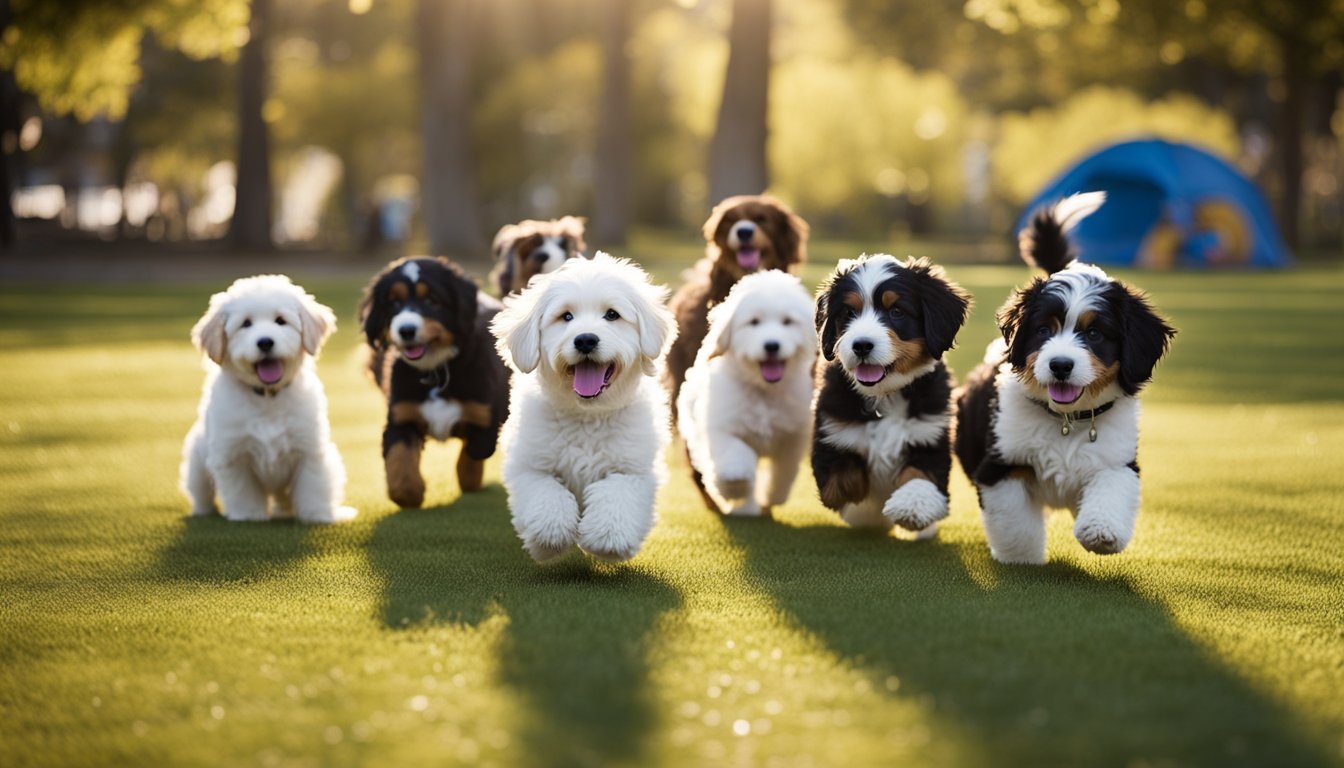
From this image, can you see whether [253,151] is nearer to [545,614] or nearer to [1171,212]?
[1171,212]

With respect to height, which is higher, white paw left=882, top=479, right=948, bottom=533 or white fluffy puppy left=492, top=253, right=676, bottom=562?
white fluffy puppy left=492, top=253, right=676, bottom=562

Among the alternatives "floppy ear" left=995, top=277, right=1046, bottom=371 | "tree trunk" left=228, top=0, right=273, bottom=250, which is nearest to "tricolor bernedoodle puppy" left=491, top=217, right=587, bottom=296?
"floppy ear" left=995, top=277, right=1046, bottom=371

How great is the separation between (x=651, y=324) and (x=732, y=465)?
4.55 ft

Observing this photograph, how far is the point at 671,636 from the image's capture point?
4805 mm

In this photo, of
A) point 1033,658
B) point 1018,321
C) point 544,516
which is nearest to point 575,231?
point 544,516

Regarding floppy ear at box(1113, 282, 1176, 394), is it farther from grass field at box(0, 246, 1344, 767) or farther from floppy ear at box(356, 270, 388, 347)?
floppy ear at box(356, 270, 388, 347)

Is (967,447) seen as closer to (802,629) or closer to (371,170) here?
(802,629)

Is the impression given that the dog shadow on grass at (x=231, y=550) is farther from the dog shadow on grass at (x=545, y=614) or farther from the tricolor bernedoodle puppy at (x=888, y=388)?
the tricolor bernedoodle puppy at (x=888, y=388)

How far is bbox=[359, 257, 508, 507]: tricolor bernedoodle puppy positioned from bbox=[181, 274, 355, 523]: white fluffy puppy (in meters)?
0.30

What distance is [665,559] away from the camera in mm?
6203

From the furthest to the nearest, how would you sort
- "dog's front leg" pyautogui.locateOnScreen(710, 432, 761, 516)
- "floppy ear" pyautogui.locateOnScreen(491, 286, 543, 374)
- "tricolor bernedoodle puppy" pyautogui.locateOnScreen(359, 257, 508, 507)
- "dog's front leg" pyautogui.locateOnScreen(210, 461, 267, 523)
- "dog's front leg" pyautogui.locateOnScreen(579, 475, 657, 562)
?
"tricolor bernedoodle puppy" pyautogui.locateOnScreen(359, 257, 508, 507), "dog's front leg" pyautogui.locateOnScreen(210, 461, 267, 523), "dog's front leg" pyautogui.locateOnScreen(710, 432, 761, 516), "floppy ear" pyautogui.locateOnScreen(491, 286, 543, 374), "dog's front leg" pyautogui.locateOnScreen(579, 475, 657, 562)

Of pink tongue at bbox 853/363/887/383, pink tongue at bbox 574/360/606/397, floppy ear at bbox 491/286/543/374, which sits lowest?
pink tongue at bbox 853/363/887/383

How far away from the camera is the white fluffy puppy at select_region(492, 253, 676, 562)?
5684 millimetres

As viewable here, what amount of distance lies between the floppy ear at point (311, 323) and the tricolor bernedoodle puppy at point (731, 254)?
1954 mm
